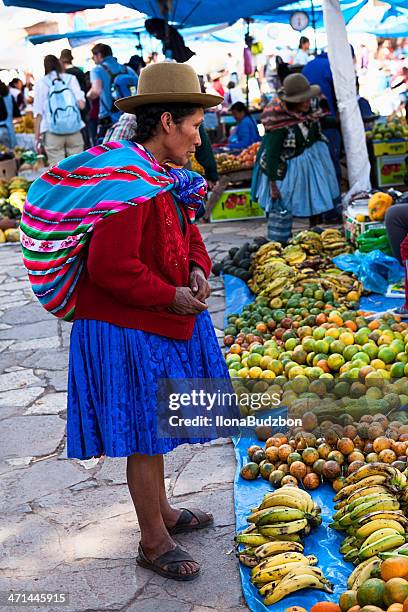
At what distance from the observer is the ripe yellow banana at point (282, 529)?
3355 millimetres

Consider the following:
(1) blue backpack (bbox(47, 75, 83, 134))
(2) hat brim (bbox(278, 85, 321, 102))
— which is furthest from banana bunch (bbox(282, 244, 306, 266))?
(1) blue backpack (bbox(47, 75, 83, 134))

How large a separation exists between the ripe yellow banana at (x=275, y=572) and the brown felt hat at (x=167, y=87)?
182 centimetres

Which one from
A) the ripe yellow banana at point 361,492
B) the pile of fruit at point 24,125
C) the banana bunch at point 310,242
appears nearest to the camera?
the ripe yellow banana at point 361,492

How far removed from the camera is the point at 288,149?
30.4 ft

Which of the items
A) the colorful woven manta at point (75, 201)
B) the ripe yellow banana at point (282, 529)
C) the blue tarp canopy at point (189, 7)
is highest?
the blue tarp canopy at point (189, 7)

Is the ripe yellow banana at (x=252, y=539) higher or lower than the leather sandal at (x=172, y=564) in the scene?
higher

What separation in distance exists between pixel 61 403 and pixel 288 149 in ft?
15.9

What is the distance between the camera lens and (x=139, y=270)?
2.95 meters

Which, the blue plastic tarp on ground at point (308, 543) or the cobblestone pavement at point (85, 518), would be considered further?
the cobblestone pavement at point (85, 518)

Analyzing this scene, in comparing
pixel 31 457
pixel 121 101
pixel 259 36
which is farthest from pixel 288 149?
pixel 259 36

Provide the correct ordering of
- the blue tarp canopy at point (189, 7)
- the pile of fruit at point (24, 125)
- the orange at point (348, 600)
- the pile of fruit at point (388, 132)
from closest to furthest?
1. the orange at point (348, 600)
2. the pile of fruit at point (388, 132)
3. the blue tarp canopy at point (189, 7)
4. the pile of fruit at point (24, 125)

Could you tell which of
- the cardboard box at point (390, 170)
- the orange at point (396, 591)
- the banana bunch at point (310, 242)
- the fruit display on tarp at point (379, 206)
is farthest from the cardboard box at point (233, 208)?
the orange at point (396, 591)

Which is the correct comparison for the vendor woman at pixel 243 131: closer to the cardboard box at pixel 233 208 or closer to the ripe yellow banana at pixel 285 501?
the cardboard box at pixel 233 208

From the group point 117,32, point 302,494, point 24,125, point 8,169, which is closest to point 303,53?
point 117,32
